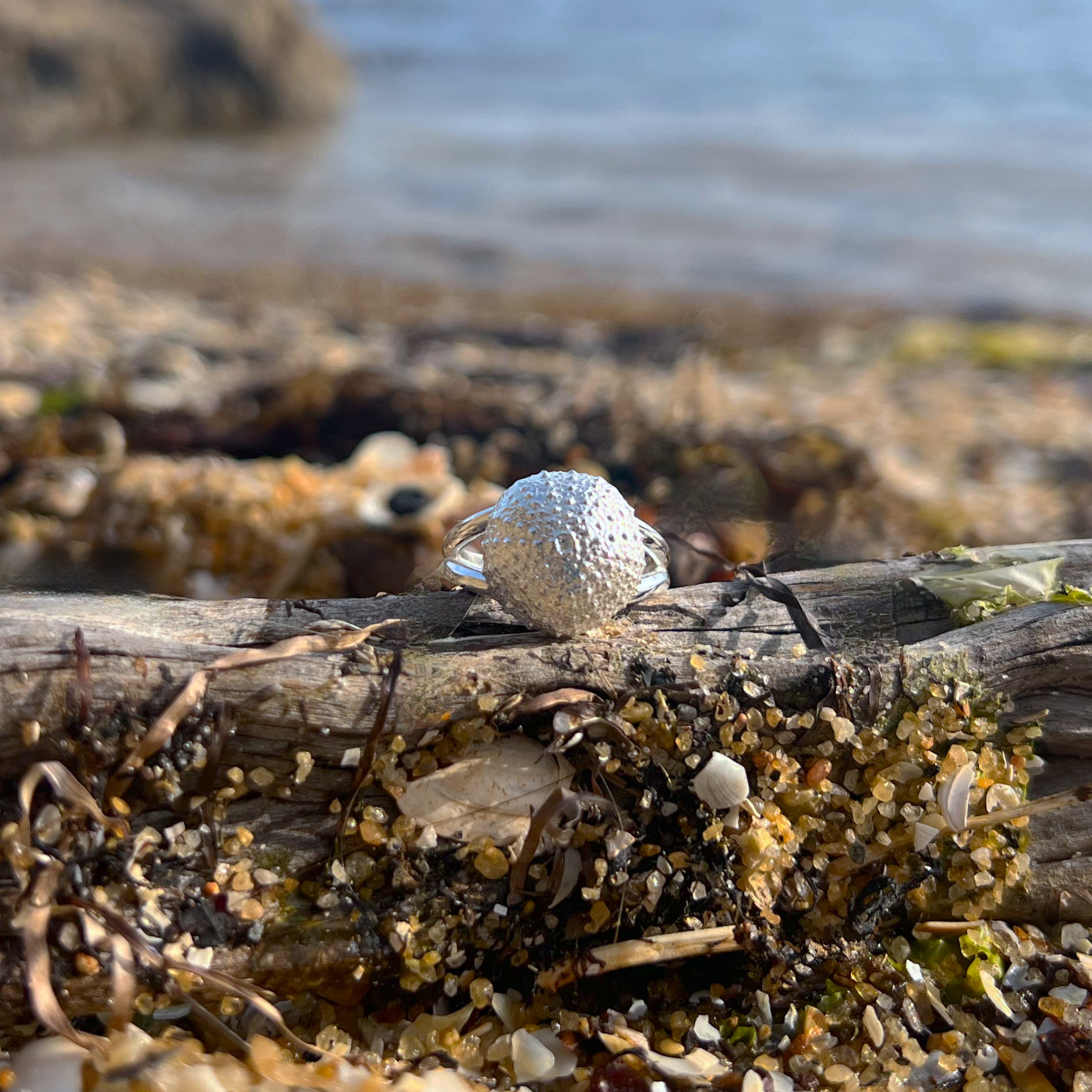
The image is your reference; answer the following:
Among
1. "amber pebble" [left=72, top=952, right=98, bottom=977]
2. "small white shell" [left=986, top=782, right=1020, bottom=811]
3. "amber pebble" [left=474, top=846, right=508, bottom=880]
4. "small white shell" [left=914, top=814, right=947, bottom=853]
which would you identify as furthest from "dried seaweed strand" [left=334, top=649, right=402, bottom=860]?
"small white shell" [left=986, top=782, right=1020, bottom=811]

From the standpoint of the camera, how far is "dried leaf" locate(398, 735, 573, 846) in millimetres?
1370

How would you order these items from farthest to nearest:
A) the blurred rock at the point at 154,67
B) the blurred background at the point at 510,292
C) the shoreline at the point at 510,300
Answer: the blurred rock at the point at 154,67 < the shoreline at the point at 510,300 < the blurred background at the point at 510,292

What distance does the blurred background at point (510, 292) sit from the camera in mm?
2811

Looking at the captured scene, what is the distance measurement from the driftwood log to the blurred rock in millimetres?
12810

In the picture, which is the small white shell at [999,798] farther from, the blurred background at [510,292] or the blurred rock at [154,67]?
the blurred rock at [154,67]

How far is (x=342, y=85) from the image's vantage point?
51.7 feet

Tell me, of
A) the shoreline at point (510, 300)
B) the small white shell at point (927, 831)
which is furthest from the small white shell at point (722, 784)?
the shoreline at point (510, 300)

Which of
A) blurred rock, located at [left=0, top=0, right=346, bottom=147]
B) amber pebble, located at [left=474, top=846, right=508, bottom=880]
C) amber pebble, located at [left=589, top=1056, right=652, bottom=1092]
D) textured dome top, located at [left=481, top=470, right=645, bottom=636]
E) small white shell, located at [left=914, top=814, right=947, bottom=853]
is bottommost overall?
amber pebble, located at [left=589, top=1056, right=652, bottom=1092]

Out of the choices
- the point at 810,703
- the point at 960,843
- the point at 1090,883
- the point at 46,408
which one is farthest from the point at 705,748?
the point at 46,408

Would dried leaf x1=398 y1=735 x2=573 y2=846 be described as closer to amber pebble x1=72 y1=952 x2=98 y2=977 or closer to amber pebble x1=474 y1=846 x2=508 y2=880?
amber pebble x1=474 y1=846 x2=508 y2=880

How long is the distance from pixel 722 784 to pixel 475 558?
55 cm

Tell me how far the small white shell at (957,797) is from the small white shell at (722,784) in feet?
0.98

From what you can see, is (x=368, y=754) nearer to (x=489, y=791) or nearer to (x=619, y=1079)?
(x=489, y=791)

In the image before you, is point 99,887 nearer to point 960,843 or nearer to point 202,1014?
point 202,1014
